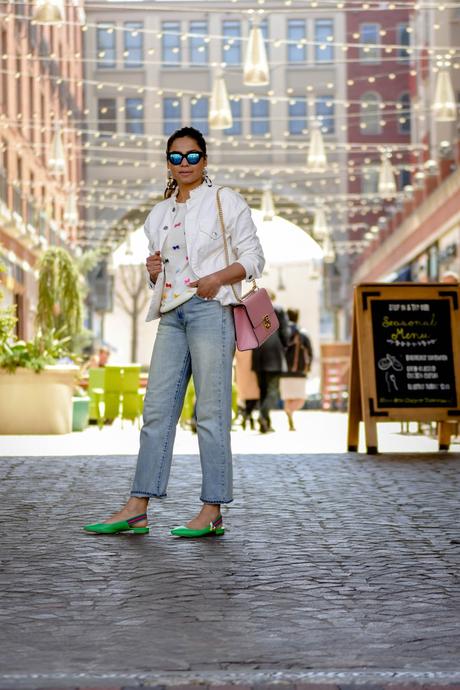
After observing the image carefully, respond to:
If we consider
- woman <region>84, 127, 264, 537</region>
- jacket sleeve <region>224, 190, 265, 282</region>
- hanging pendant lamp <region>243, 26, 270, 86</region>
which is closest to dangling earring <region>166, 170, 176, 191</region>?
woman <region>84, 127, 264, 537</region>

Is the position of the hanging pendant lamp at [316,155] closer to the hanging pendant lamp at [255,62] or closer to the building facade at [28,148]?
the hanging pendant lamp at [255,62]

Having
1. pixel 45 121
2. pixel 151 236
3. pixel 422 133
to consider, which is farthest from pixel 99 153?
pixel 151 236

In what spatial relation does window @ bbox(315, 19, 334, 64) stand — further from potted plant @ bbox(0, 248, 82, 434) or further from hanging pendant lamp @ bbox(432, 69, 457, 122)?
potted plant @ bbox(0, 248, 82, 434)

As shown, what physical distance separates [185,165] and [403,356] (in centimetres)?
577

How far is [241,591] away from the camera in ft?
17.4

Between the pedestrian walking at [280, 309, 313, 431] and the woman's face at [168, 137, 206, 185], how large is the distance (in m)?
12.5

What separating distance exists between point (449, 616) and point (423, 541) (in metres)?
1.80

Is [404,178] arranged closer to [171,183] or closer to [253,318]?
[171,183]

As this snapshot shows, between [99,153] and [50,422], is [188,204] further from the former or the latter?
[99,153]

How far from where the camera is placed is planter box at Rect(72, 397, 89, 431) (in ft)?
62.1

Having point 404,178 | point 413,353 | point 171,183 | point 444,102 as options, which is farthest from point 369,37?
point 171,183

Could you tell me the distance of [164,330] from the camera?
696 centimetres

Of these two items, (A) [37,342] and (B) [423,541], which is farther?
(A) [37,342]

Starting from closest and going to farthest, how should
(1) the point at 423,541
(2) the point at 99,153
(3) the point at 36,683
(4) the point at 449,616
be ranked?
(3) the point at 36,683 → (4) the point at 449,616 → (1) the point at 423,541 → (2) the point at 99,153
